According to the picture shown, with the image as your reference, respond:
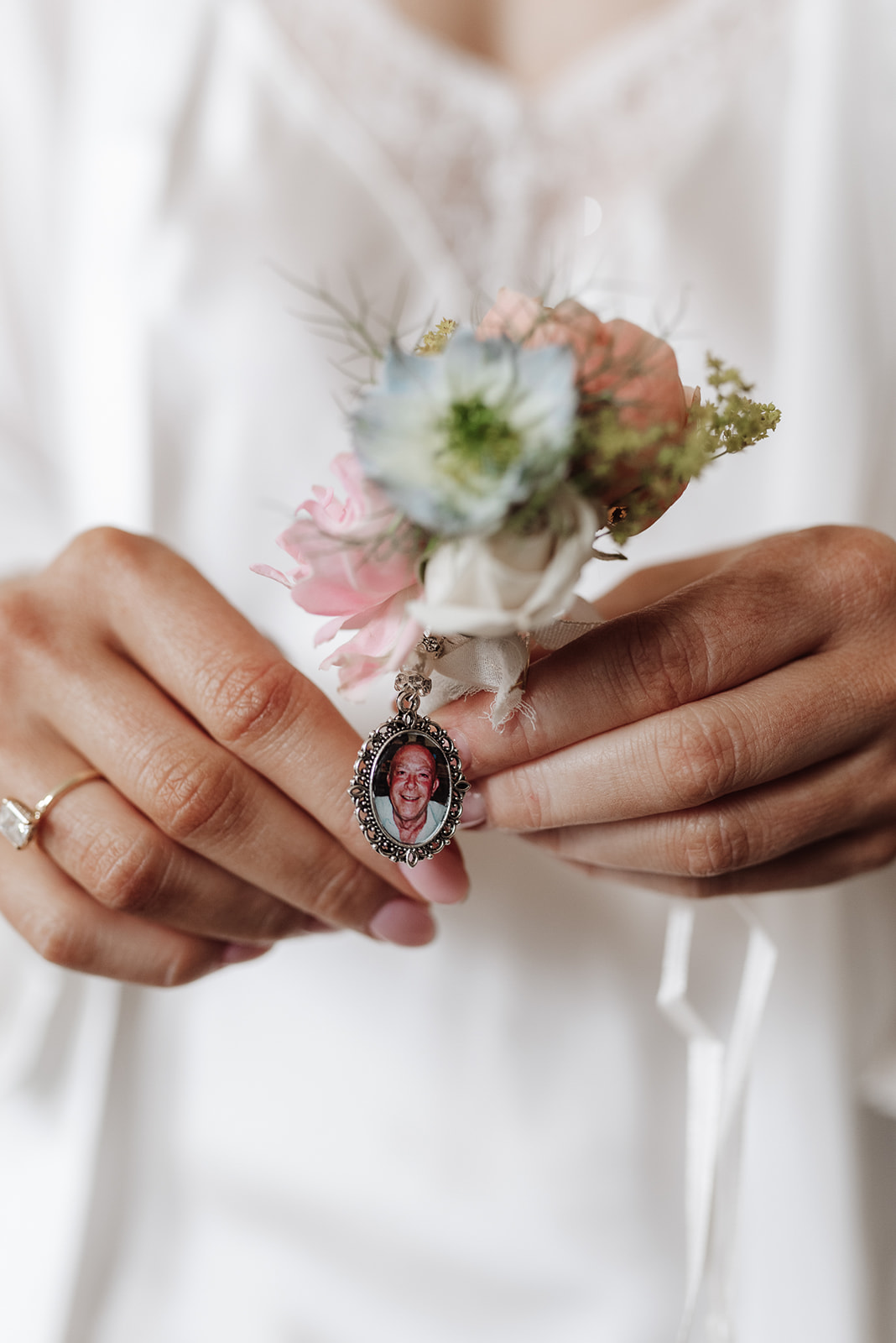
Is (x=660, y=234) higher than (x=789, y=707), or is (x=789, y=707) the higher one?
(x=660, y=234)

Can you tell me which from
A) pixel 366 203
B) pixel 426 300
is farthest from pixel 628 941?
pixel 366 203

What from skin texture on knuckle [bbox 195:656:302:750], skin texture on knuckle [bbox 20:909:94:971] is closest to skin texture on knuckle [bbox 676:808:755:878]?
skin texture on knuckle [bbox 195:656:302:750]

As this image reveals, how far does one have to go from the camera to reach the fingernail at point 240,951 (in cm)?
107

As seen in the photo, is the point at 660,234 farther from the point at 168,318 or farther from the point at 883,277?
the point at 168,318

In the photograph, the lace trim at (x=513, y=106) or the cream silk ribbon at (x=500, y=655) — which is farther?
the lace trim at (x=513, y=106)

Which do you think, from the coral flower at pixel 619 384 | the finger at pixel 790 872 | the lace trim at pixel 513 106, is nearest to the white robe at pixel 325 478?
the lace trim at pixel 513 106

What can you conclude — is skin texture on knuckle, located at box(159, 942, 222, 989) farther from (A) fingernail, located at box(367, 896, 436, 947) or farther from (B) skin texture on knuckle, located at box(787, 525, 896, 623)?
(B) skin texture on knuckle, located at box(787, 525, 896, 623)

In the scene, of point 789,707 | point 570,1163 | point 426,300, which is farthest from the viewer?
point 426,300

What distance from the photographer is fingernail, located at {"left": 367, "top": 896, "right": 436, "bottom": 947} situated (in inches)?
38.6

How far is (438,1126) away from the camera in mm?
1321

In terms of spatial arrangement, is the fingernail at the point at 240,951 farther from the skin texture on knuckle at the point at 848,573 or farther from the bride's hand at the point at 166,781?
the skin texture on knuckle at the point at 848,573

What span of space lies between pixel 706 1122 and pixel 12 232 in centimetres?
152

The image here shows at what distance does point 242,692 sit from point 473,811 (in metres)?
0.22

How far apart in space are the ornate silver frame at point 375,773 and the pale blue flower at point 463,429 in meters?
0.28
